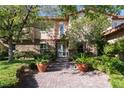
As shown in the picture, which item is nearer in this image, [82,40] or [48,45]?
[82,40]

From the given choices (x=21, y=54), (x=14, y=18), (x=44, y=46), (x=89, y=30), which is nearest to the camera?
(x=14, y=18)

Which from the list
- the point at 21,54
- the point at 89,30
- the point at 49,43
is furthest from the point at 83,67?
the point at 49,43

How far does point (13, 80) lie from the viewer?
1161cm

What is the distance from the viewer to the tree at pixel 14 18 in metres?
22.4

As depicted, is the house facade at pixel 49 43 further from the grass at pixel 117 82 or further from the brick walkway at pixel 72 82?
the grass at pixel 117 82

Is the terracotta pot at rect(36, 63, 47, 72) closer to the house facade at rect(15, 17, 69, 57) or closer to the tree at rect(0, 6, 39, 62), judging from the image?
the tree at rect(0, 6, 39, 62)

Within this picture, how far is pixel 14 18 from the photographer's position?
22609 mm

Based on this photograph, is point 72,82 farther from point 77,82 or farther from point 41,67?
point 41,67

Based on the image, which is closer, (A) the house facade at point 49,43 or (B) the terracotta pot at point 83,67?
(B) the terracotta pot at point 83,67

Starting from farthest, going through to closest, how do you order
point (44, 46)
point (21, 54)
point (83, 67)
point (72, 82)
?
point (44, 46) → point (21, 54) → point (83, 67) → point (72, 82)

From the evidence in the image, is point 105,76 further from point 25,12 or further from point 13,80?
point 25,12

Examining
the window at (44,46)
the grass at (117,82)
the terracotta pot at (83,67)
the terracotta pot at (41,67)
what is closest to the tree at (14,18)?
the terracotta pot at (41,67)

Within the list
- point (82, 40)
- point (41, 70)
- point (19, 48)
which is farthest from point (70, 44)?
point (41, 70)
